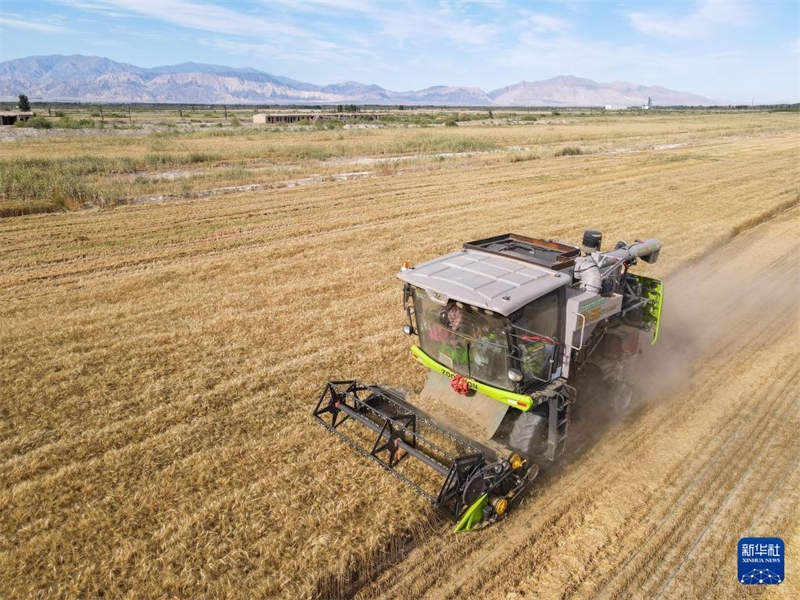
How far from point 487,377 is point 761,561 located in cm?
337

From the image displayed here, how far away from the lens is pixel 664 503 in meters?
6.39

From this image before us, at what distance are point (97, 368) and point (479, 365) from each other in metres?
6.65

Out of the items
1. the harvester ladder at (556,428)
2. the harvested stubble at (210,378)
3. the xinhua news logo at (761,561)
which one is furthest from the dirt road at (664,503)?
the harvested stubble at (210,378)

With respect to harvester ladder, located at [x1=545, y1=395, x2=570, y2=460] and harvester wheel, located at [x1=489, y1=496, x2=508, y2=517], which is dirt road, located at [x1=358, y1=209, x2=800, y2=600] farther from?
harvester ladder, located at [x1=545, y1=395, x2=570, y2=460]

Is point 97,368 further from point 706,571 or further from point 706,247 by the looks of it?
point 706,247

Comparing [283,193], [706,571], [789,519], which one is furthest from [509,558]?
[283,193]

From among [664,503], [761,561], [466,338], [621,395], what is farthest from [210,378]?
[761,561]

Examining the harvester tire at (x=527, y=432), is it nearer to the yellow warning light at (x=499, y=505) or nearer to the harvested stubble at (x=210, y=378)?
the yellow warning light at (x=499, y=505)

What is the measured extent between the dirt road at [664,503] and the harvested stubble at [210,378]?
745 mm

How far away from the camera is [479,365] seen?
21.0 ft

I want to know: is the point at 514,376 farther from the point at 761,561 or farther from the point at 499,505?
the point at 761,561

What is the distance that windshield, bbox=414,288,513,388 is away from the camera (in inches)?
240

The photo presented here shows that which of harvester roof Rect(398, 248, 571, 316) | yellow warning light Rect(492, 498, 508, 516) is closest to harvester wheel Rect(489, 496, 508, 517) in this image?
yellow warning light Rect(492, 498, 508, 516)

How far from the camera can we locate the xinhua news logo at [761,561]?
5.39m
